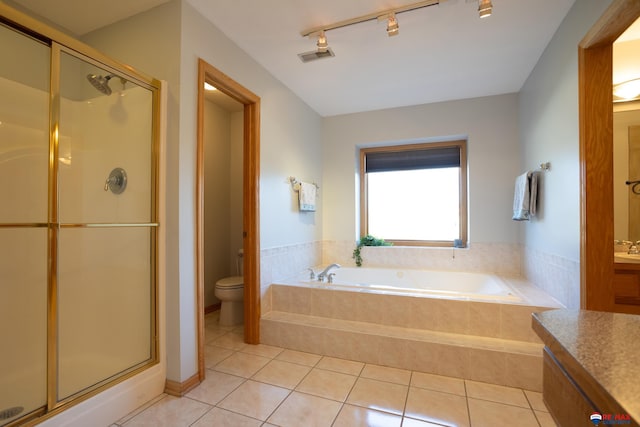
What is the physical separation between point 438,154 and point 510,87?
37.8 inches

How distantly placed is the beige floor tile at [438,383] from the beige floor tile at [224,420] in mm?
1039

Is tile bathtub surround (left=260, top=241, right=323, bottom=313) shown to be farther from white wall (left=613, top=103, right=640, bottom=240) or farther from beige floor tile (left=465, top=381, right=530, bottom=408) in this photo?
white wall (left=613, top=103, right=640, bottom=240)

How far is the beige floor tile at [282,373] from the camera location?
190 centimetres

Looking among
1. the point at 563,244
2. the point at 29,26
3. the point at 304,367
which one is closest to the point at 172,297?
the point at 304,367

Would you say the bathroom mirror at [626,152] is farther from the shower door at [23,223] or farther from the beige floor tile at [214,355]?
the shower door at [23,223]

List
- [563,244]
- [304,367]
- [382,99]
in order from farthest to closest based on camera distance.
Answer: [382,99]
[304,367]
[563,244]

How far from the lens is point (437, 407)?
1.64 metres

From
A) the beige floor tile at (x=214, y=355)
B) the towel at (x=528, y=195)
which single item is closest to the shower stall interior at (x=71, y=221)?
the beige floor tile at (x=214, y=355)

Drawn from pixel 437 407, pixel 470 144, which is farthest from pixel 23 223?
pixel 470 144

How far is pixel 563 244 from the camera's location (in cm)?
197

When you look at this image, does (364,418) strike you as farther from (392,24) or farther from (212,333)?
(392,24)

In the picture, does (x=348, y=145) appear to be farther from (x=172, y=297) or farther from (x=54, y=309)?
(x=54, y=309)

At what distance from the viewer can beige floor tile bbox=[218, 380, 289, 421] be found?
1.61m

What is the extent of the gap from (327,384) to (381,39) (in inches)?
97.7
